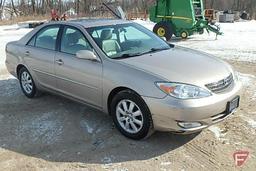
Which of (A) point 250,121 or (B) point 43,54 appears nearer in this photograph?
(A) point 250,121

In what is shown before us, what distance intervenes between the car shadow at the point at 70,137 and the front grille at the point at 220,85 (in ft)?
2.52

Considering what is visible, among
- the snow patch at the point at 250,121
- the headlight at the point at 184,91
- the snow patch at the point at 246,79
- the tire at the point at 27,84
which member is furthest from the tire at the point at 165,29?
the headlight at the point at 184,91

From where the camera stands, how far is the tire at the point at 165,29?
1467 centimetres

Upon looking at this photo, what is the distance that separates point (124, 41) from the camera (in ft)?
17.0

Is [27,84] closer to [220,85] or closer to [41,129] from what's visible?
[41,129]

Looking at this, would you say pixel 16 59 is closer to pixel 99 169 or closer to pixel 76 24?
pixel 76 24

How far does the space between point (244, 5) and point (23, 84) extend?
2096 inches

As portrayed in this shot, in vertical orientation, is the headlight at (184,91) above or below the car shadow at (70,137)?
above

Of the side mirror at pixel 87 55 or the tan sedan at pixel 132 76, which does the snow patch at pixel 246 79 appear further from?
the side mirror at pixel 87 55

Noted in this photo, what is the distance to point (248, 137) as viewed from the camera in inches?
180

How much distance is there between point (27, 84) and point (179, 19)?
960cm

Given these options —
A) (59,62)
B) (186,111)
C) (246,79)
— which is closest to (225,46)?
(246,79)

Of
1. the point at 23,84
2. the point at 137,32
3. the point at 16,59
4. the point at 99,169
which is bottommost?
the point at 99,169

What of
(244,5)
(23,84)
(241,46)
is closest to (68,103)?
(23,84)
